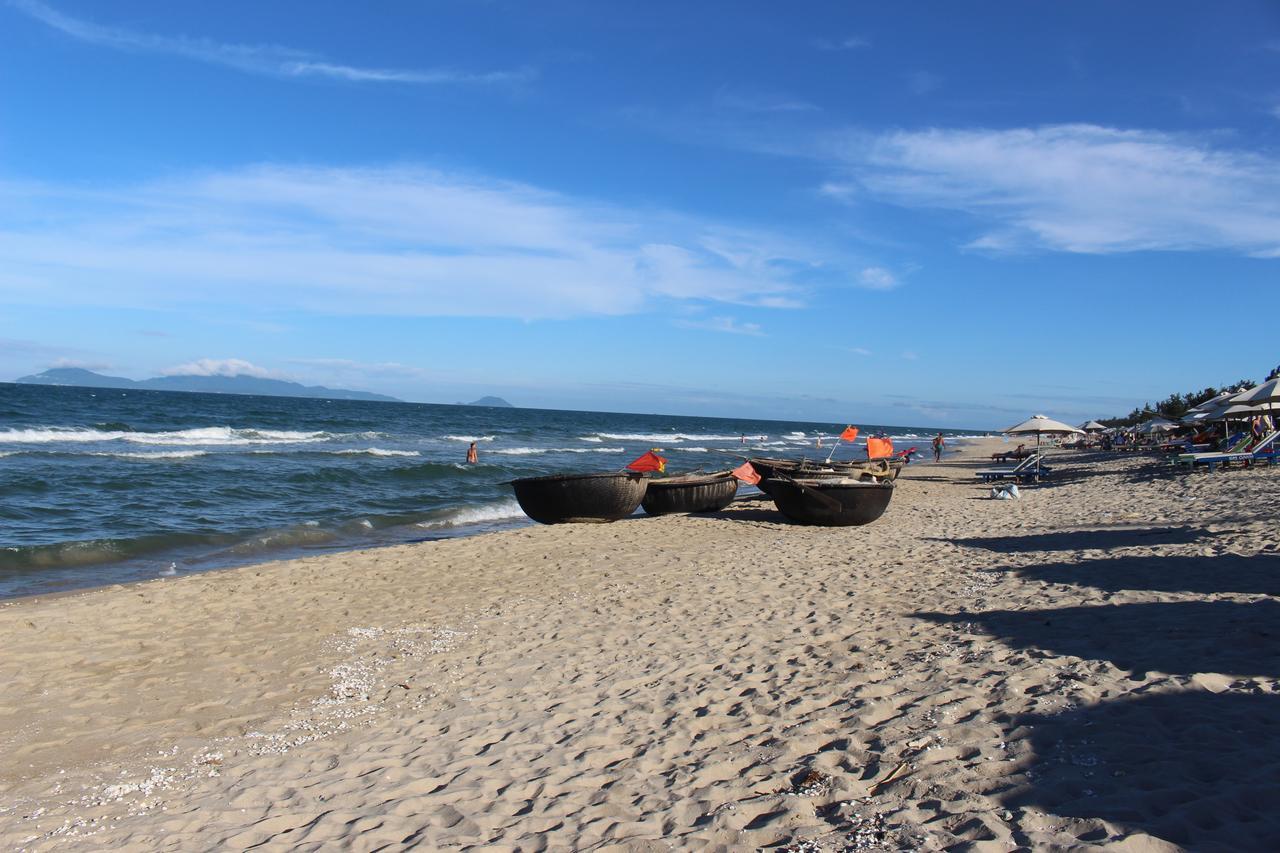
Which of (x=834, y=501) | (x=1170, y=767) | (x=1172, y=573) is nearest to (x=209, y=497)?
(x=834, y=501)

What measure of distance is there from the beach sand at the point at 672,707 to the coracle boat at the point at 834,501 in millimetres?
3987

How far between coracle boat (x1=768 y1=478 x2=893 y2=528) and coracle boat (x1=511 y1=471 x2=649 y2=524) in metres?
3.20

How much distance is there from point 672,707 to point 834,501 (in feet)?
32.1

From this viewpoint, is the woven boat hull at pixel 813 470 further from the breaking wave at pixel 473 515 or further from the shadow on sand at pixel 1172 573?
the shadow on sand at pixel 1172 573

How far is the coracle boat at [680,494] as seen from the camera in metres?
17.3

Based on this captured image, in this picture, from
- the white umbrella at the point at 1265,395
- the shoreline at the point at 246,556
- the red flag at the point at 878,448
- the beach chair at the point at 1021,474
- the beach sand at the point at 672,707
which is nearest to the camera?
the beach sand at the point at 672,707

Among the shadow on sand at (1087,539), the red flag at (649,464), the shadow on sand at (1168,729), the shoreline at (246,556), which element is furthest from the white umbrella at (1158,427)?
the shadow on sand at (1168,729)

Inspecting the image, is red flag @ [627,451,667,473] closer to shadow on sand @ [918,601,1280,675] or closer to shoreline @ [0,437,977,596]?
shoreline @ [0,437,977,596]

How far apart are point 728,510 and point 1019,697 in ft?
43.8

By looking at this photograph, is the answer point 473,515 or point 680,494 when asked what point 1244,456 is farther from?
point 473,515

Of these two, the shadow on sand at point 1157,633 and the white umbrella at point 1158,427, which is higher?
the white umbrella at point 1158,427

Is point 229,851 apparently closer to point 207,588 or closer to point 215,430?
point 207,588

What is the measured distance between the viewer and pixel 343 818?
411 centimetres

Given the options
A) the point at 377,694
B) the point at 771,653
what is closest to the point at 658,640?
the point at 771,653
